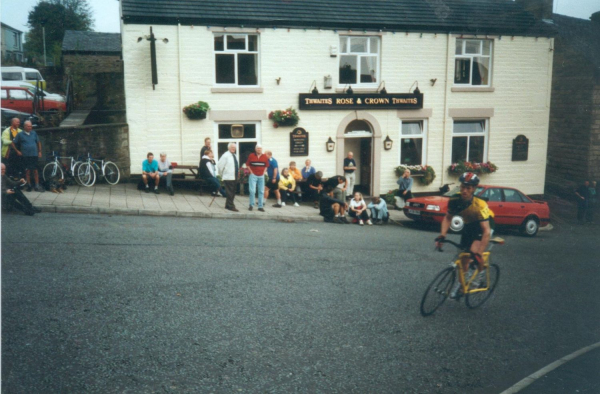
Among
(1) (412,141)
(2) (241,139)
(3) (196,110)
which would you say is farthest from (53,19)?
(1) (412,141)

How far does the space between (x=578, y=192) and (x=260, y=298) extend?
5.37 m

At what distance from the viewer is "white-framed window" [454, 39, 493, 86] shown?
18.3m

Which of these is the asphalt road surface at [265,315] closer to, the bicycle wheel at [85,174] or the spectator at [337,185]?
the spectator at [337,185]

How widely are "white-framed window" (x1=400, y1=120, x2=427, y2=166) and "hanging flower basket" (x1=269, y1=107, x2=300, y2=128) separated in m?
3.88

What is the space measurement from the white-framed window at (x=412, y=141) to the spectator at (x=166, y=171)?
794 cm

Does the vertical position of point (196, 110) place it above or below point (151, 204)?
above

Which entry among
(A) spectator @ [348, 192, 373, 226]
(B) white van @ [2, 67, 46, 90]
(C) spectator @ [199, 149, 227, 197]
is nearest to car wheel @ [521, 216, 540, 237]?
(A) spectator @ [348, 192, 373, 226]

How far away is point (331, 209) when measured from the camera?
15906 mm

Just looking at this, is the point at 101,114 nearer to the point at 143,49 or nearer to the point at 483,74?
the point at 143,49

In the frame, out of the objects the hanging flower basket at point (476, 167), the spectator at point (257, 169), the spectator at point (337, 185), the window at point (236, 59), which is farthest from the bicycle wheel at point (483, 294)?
the window at point (236, 59)

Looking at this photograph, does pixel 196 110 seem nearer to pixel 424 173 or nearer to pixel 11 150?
pixel 11 150

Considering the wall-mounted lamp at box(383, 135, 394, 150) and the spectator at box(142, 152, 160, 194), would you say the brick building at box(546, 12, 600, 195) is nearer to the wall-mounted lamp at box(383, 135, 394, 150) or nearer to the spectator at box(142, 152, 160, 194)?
the wall-mounted lamp at box(383, 135, 394, 150)

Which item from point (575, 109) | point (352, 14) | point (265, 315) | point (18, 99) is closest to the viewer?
point (265, 315)

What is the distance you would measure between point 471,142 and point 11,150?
13178mm
